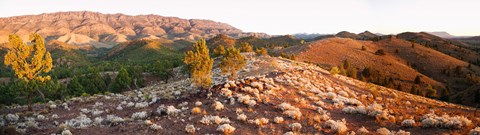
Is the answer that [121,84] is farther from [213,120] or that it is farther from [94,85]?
[213,120]

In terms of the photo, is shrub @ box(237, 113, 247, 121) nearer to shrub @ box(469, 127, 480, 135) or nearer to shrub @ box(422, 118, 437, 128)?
shrub @ box(422, 118, 437, 128)

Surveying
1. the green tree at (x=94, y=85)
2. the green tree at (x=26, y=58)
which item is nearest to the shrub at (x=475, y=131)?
the green tree at (x=26, y=58)

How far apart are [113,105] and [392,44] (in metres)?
128

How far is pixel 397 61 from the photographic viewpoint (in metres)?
105

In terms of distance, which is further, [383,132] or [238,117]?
[238,117]

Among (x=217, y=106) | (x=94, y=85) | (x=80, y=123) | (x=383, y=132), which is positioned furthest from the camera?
(x=94, y=85)

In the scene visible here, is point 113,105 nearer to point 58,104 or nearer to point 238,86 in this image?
point 58,104

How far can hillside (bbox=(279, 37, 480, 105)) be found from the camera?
88.3 meters

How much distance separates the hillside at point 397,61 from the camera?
88.3 meters

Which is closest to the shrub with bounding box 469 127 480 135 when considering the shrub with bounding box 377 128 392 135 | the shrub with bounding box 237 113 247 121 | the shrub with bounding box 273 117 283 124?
the shrub with bounding box 377 128 392 135

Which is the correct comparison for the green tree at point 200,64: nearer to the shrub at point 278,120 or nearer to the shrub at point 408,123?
the shrub at point 278,120

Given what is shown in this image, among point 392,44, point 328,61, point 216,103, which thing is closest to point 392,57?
point 392,44

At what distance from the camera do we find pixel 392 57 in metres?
110

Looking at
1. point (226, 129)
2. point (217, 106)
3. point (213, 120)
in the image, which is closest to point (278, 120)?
point (226, 129)
